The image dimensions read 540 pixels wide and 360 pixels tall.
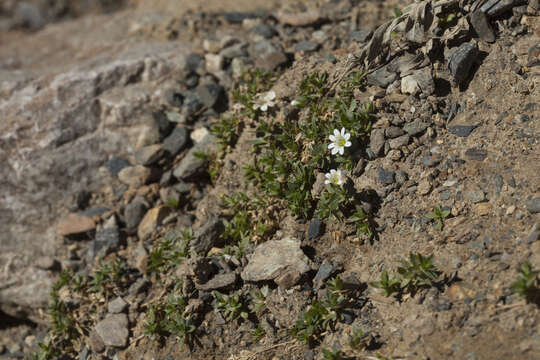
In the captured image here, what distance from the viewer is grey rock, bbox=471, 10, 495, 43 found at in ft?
13.5

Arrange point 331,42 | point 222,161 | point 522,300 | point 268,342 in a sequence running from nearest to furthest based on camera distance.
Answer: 1. point 522,300
2. point 268,342
3. point 222,161
4. point 331,42

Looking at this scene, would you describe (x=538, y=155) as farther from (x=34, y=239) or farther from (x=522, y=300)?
(x=34, y=239)

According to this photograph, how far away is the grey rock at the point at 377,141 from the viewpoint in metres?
4.07

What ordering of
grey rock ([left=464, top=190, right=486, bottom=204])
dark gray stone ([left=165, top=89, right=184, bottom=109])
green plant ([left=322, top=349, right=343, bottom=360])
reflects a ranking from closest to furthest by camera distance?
green plant ([left=322, top=349, right=343, bottom=360]) < grey rock ([left=464, top=190, right=486, bottom=204]) < dark gray stone ([left=165, top=89, right=184, bottom=109])

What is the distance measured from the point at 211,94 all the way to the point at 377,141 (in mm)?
2103

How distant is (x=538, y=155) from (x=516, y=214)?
514 mm

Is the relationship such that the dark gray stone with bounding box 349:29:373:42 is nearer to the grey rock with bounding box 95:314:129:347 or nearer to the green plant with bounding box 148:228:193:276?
the green plant with bounding box 148:228:193:276

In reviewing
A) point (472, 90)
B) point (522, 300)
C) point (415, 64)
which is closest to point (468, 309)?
point (522, 300)

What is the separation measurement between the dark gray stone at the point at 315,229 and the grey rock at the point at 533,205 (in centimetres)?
158

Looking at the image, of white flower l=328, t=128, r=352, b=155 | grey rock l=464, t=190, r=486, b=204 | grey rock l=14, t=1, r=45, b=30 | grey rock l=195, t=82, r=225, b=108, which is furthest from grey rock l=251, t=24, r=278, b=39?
grey rock l=14, t=1, r=45, b=30

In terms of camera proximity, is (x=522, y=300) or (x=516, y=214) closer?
(x=522, y=300)

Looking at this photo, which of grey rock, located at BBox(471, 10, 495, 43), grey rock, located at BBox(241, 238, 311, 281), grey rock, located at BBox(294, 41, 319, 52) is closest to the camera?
grey rock, located at BBox(241, 238, 311, 281)

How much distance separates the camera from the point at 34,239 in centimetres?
519

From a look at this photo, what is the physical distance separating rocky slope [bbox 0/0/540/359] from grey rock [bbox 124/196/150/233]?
0.04m
